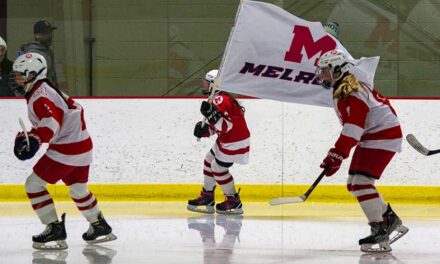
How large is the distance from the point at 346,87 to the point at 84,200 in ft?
5.57

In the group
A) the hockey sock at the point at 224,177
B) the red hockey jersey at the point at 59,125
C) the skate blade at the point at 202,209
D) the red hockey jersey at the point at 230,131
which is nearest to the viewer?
the red hockey jersey at the point at 59,125

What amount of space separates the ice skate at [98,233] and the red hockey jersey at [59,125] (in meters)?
0.39

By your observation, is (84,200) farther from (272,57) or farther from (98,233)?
(272,57)

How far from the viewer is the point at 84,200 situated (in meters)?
6.48

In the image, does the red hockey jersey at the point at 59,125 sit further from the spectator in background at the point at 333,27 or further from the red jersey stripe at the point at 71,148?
the spectator in background at the point at 333,27

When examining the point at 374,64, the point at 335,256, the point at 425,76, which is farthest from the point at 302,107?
the point at 335,256

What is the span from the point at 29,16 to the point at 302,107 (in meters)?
2.58

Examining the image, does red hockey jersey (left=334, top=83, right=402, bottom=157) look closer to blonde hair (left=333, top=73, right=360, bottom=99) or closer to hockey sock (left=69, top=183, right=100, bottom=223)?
blonde hair (left=333, top=73, right=360, bottom=99)

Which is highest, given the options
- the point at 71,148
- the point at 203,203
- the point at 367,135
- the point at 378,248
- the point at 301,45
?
the point at 301,45

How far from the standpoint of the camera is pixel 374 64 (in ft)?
23.7

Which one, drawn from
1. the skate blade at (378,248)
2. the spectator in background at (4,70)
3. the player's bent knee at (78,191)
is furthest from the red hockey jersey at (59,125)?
the spectator in background at (4,70)

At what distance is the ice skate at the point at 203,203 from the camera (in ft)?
27.3

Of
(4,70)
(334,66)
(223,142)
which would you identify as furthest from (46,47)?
(334,66)

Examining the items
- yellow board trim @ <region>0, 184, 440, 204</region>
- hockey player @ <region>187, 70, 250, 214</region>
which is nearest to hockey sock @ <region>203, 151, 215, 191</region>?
hockey player @ <region>187, 70, 250, 214</region>
